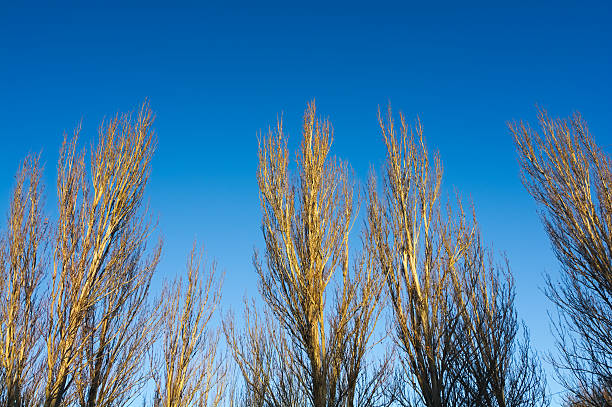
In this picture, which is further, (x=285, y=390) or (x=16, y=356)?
(x=16, y=356)

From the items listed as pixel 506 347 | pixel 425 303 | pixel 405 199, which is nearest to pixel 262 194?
pixel 405 199

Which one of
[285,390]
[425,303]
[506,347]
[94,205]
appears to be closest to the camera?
[285,390]

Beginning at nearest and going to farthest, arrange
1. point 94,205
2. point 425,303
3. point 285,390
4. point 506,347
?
point 285,390, point 425,303, point 94,205, point 506,347

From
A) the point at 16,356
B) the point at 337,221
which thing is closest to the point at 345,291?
the point at 337,221

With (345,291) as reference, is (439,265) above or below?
above

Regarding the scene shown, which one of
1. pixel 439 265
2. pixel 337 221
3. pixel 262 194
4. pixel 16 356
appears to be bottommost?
pixel 16 356

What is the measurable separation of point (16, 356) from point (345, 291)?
216 inches

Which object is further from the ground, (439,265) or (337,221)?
(337,221)

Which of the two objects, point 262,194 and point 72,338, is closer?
point 72,338

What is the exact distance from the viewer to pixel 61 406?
6.82m

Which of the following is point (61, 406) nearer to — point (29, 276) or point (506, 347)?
point (29, 276)

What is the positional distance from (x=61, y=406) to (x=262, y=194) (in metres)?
4.33

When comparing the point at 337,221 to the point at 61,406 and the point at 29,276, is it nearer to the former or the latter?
the point at 61,406

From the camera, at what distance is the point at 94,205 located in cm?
786
